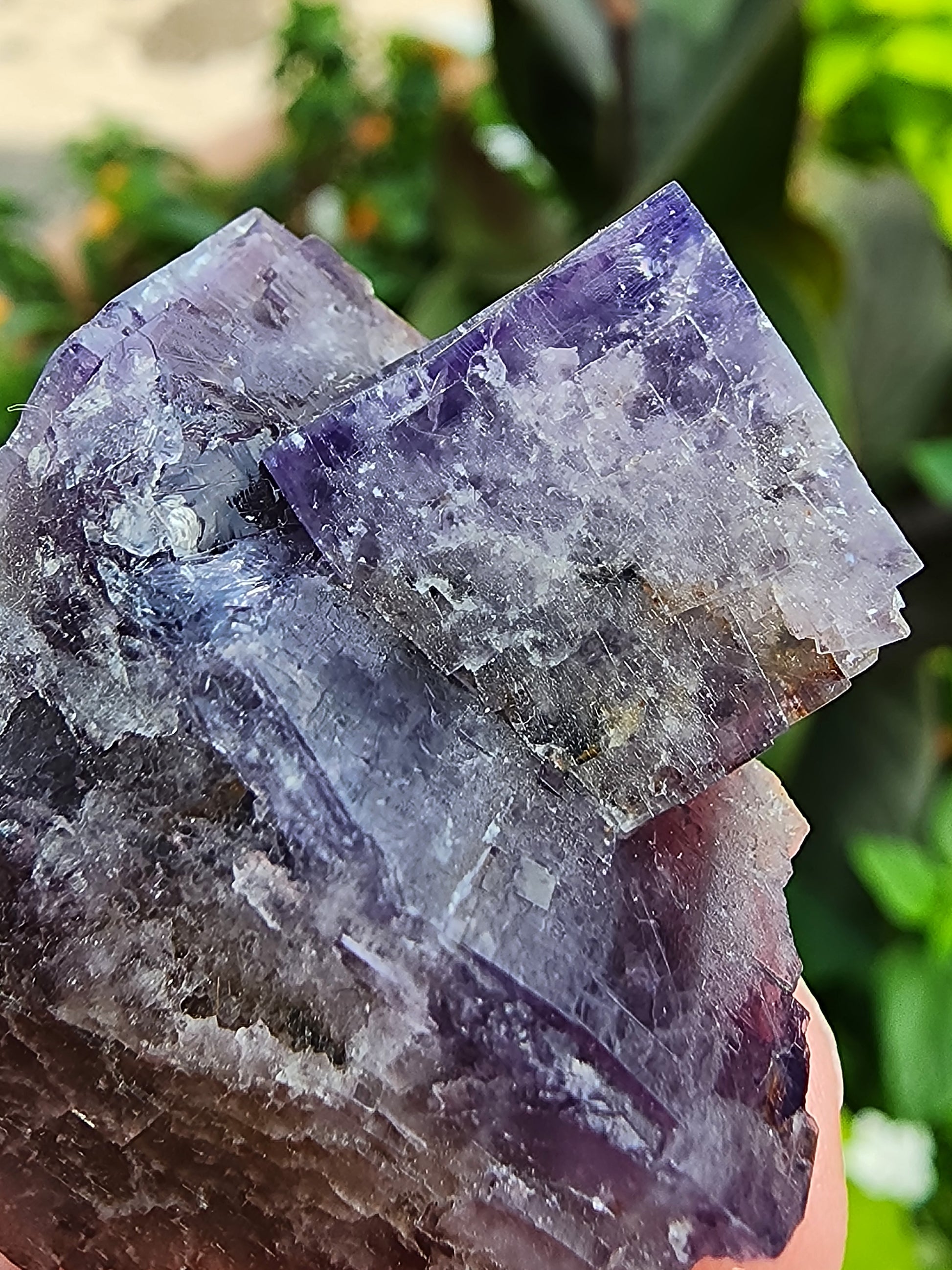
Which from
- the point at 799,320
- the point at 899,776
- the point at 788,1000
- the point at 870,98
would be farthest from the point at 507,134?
the point at 788,1000

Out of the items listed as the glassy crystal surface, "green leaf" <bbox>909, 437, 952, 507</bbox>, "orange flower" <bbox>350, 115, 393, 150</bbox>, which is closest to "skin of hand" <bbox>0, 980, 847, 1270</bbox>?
the glassy crystal surface

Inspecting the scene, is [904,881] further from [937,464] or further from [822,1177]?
[822,1177]

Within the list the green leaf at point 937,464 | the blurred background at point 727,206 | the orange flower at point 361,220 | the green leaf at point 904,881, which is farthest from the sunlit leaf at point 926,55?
the green leaf at point 904,881

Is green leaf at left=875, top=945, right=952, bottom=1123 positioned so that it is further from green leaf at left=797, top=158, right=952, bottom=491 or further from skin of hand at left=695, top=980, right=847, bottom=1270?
green leaf at left=797, top=158, right=952, bottom=491

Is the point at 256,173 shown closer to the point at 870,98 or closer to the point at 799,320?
the point at 870,98

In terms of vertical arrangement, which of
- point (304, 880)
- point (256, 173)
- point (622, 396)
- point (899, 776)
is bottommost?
point (899, 776)

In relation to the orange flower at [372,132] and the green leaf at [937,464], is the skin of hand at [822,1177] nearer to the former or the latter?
the green leaf at [937,464]
